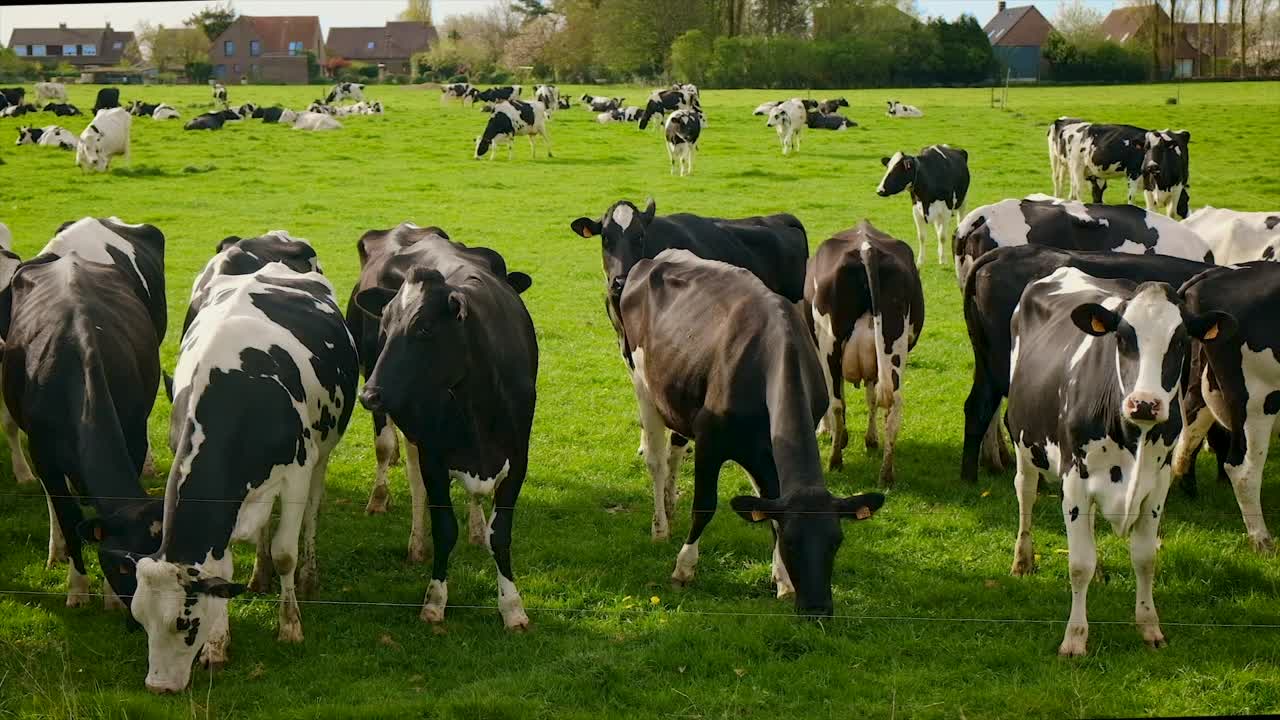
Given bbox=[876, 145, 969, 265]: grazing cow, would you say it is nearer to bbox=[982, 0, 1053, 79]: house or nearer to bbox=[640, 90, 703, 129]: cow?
bbox=[640, 90, 703, 129]: cow

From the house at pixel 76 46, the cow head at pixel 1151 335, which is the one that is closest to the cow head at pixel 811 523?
the cow head at pixel 1151 335

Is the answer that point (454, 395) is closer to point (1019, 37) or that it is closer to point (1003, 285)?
point (1003, 285)

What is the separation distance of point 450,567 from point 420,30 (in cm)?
447

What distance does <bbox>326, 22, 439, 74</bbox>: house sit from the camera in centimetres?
959

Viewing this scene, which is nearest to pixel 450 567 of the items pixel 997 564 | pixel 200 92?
pixel 997 564

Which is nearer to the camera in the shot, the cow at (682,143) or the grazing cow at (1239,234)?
the grazing cow at (1239,234)

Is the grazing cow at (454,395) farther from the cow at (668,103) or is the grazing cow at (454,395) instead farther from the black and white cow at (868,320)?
the cow at (668,103)

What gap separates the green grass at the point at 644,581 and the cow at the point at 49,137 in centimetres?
22

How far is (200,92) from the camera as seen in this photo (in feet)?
33.2

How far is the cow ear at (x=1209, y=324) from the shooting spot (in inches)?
239

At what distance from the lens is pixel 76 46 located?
912 centimetres

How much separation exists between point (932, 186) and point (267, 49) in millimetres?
9882

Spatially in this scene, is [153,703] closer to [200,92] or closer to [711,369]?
[711,369]

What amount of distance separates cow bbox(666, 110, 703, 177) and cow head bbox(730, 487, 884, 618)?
12865 millimetres
